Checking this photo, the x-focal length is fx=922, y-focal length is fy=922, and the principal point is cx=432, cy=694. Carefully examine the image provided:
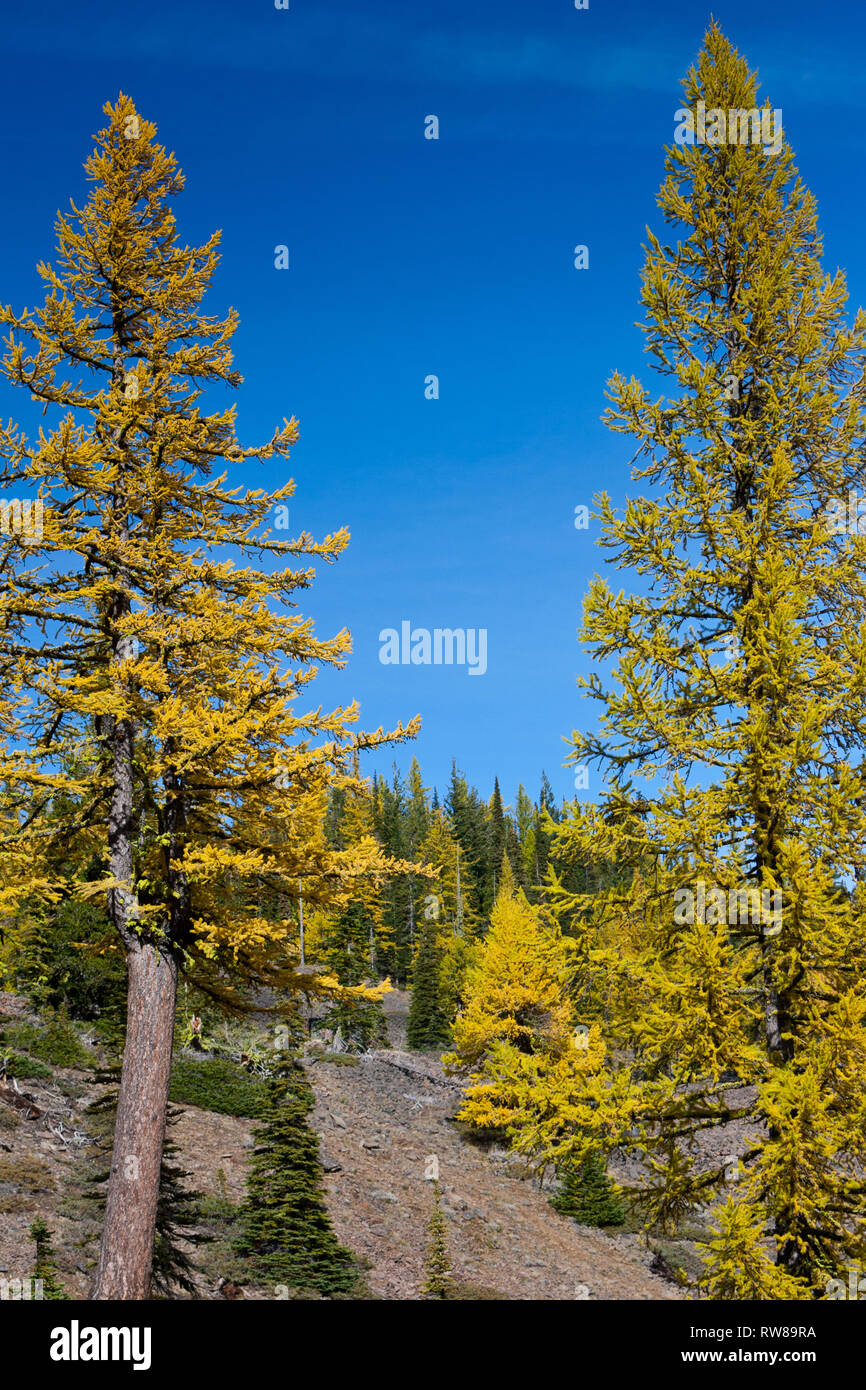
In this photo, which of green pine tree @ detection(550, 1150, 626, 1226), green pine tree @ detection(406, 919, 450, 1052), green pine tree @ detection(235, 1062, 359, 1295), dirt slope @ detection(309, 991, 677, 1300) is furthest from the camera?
green pine tree @ detection(406, 919, 450, 1052)

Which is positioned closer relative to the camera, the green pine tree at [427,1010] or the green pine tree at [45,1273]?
the green pine tree at [45,1273]

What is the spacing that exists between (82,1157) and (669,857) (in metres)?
15.9

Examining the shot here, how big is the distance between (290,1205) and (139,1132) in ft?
28.1

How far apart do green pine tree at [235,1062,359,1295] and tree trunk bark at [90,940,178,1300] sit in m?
7.05

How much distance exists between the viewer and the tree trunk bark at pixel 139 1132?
915 cm

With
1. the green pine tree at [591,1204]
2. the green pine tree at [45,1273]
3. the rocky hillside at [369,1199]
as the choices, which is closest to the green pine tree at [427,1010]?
the rocky hillside at [369,1199]

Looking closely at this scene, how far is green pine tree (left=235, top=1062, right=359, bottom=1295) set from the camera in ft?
53.6

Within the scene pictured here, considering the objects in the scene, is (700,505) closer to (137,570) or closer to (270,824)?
(270,824)

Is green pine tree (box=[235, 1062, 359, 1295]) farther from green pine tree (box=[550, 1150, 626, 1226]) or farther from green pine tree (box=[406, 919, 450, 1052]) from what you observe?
green pine tree (box=[406, 919, 450, 1052])

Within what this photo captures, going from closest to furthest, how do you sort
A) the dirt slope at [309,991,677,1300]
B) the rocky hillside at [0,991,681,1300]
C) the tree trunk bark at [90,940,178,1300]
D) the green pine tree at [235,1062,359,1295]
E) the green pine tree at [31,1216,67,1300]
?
the tree trunk bark at [90,940,178,1300], the green pine tree at [31,1216,67,1300], the rocky hillside at [0,991,681,1300], the green pine tree at [235,1062,359,1295], the dirt slope at [309,991,677,1300]

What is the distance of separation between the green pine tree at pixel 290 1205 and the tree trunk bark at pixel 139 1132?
705 cm

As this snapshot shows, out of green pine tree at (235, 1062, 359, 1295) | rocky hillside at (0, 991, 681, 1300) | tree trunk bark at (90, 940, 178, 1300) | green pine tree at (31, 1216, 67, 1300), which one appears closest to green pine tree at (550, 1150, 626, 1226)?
rocky hillside at (0, 991, 681, 1300)

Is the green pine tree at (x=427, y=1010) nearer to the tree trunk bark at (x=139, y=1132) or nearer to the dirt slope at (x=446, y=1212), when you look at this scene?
the dirt slope at (x=446, y=1212)
